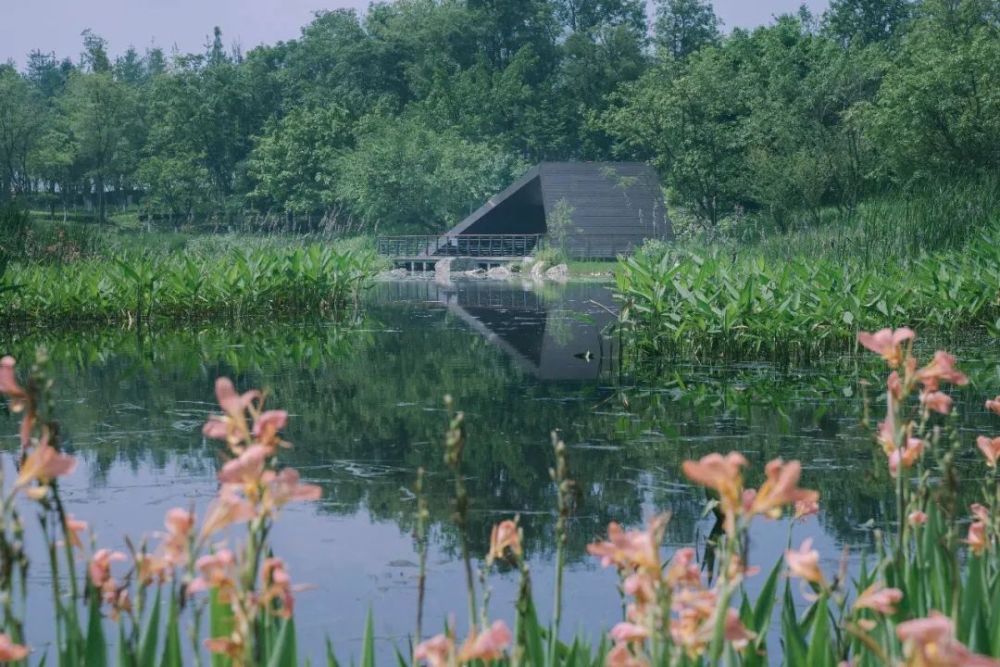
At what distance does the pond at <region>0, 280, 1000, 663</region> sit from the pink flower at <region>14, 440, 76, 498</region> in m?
0.38

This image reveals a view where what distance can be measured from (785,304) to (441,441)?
4.33m

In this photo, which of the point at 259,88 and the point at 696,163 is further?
the point at 259,88

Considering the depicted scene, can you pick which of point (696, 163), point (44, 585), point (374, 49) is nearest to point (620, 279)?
point (44, 585)

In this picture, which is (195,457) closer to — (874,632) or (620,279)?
(874,632)

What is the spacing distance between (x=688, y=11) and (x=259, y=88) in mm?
20846

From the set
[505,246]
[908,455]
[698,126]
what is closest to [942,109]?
[698,126]

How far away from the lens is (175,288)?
584 inches

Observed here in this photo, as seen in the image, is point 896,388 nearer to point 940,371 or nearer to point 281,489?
point 940,371

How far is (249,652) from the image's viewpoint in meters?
1.41

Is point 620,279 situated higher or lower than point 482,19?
lower

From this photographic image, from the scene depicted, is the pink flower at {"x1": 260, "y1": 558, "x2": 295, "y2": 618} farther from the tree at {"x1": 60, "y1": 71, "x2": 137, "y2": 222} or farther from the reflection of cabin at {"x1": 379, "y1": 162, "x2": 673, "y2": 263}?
the tree at {"x1": 60, "y1": 71, "x2": 137, "y2": 222}

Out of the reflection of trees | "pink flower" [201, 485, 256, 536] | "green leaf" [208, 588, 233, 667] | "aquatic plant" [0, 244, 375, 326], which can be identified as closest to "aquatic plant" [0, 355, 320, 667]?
"pink flower" [201, 485, 256, 536]

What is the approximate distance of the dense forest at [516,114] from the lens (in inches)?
1080

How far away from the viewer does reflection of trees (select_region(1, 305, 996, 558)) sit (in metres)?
5.33
